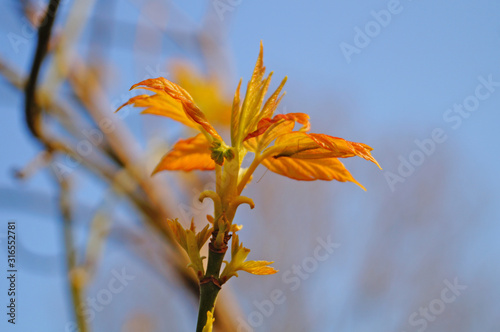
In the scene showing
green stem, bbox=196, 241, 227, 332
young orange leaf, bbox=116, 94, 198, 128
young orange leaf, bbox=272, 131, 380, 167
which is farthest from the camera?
young orange leaf, bbox=116, 94, 198, 128

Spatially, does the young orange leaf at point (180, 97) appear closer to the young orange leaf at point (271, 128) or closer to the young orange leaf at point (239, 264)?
the young orange leaf at point (271, 128)

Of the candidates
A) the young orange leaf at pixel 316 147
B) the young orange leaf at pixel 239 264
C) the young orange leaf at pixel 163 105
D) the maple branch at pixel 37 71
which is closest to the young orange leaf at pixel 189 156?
the young orange leaf at pixel 163 105

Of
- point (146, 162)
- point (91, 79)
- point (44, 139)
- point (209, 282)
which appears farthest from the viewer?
point (91, 79)

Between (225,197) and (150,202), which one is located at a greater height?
(225,197)

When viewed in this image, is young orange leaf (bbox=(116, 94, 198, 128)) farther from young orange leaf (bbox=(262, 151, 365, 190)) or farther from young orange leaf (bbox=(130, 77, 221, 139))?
young orange leaf (bbox=(262, 151, 365, 190))

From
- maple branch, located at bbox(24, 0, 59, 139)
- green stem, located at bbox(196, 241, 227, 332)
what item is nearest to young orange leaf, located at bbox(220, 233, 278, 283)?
green stem, located at bbox(196, 241, 227, 332)

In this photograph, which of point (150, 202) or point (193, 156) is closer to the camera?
point (193, 156)

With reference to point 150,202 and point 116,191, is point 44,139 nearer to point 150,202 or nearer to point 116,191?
point 116,191

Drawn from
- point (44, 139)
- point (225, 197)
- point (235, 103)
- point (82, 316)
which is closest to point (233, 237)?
point (225, 197)

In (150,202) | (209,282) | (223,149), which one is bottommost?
(150,202)
